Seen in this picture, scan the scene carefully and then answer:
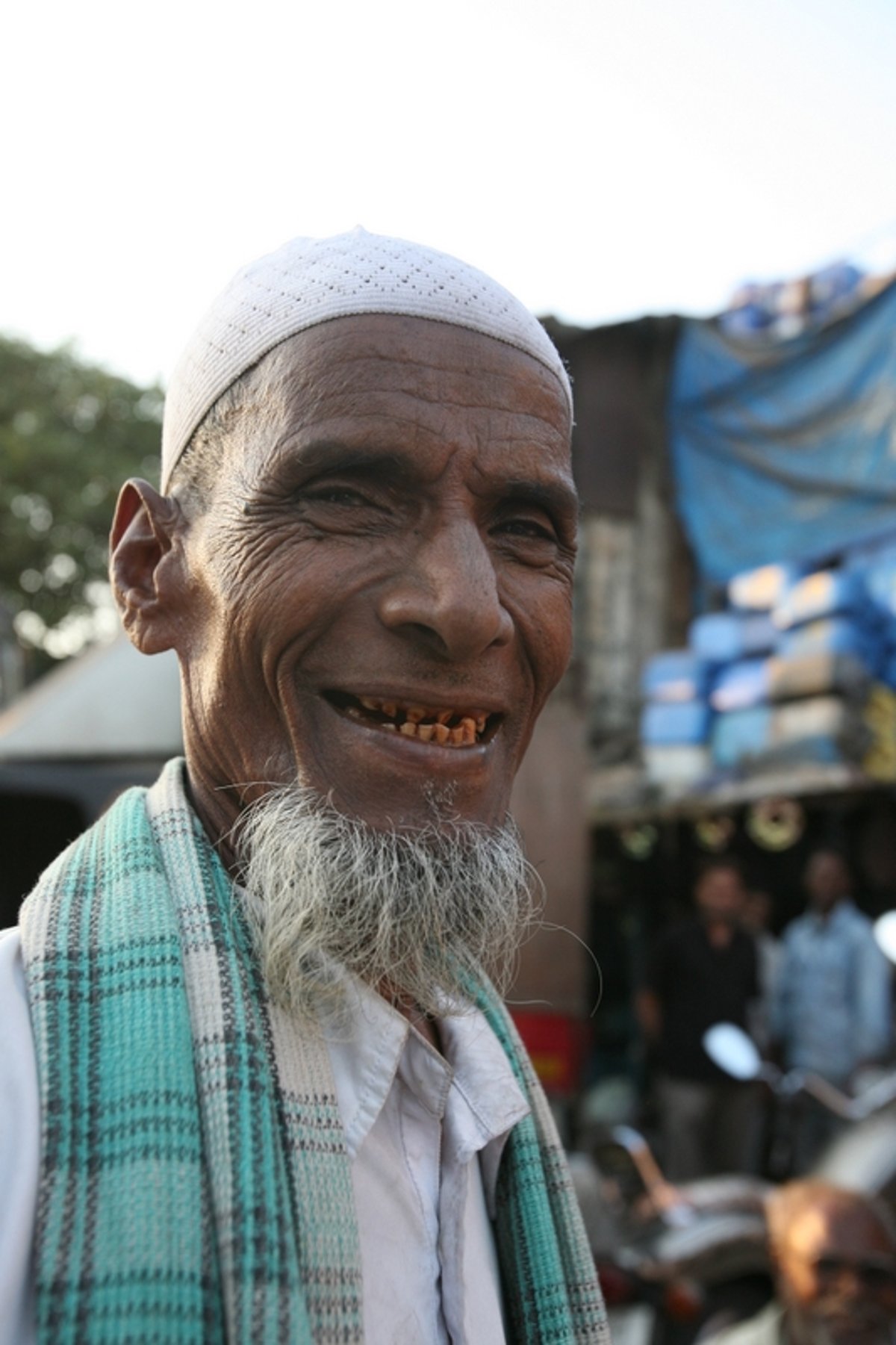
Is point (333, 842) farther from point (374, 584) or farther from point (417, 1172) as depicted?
point (417, 1172)

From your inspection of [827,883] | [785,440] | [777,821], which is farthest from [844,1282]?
[785,440]

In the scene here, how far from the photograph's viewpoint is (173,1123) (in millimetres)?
1087

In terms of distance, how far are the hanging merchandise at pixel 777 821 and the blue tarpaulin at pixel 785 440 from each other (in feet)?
5.73

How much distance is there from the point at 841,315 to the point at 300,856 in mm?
7737

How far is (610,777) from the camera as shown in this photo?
8969 mm

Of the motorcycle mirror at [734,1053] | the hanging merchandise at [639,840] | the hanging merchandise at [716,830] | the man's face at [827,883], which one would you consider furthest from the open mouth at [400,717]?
the hanging merchandise at [639,840]

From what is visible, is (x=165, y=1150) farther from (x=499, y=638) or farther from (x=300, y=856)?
(x=499, y=638)

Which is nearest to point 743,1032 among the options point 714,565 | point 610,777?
point 610,777

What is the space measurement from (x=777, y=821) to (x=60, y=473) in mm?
13956

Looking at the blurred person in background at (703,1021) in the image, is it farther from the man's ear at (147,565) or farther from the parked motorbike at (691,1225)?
the man's ear at (147,565)

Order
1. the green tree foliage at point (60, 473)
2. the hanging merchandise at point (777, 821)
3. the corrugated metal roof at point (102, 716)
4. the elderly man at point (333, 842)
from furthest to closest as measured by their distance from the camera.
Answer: the green tree foliage at point (60, 473)
the hanging merchandise at point (777, 821)
the corrugated metal roof at point (102, 716)
the elderly man at point (333, 842)

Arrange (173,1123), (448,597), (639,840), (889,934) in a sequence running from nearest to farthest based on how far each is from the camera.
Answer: (173,1123) → (448,597) → (889,934) → (639,840)

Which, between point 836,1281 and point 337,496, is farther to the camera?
point 836,1281

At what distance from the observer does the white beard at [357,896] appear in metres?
1.29
